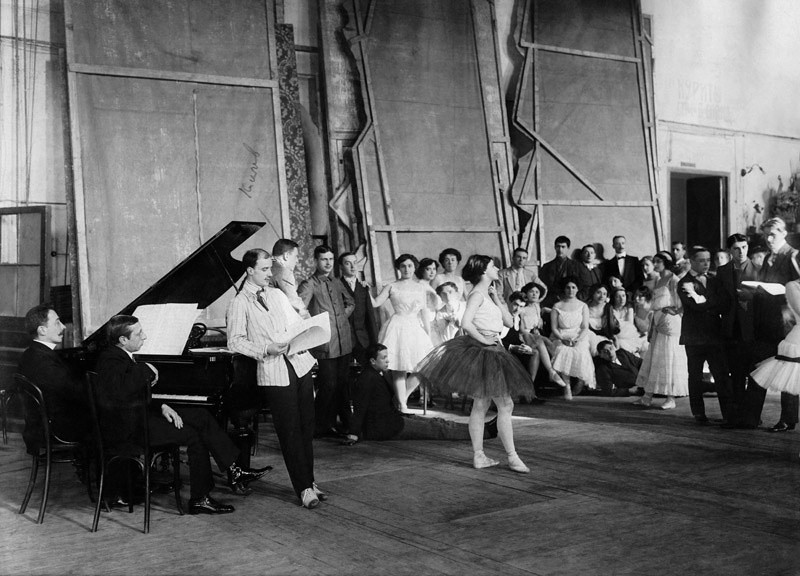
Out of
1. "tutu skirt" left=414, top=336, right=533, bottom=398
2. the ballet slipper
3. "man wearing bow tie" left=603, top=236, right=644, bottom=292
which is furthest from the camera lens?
"man wearing bow tie" left=603, top=236, right=644, bottom=292

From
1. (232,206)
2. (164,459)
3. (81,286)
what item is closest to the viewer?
(164,459)

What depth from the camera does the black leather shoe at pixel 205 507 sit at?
4691 mm

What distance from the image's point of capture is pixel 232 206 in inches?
342

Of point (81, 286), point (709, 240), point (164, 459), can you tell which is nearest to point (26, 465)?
point (164, 459)

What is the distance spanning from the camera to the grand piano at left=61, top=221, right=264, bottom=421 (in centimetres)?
494

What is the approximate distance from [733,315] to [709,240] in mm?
6319

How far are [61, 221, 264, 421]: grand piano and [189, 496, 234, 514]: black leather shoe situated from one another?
1.57 feet

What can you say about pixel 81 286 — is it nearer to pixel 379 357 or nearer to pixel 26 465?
pixel 26 465

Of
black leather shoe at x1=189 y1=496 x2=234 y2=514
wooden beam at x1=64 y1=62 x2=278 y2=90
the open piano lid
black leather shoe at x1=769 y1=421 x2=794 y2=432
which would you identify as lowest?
black leather shoe at x1=189 y1=496 x2=234 y2=514

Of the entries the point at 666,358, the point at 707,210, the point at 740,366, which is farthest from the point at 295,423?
the point at 707,210

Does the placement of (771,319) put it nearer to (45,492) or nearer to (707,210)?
(45,492)

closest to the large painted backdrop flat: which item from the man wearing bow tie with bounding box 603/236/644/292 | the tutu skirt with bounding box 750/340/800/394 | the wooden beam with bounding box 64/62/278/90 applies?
the wooden beam with bounding box 64/62/278/90

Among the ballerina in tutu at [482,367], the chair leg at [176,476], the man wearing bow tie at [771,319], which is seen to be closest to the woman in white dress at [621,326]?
the man wearing bow tie at [771,319]

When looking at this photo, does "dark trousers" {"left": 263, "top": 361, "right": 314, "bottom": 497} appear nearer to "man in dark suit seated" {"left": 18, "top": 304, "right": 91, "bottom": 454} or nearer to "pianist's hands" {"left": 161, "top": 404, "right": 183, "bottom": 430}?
"pianist's hands" {"left": 161, "top": 404, "right": 183, "bottom": 430}
